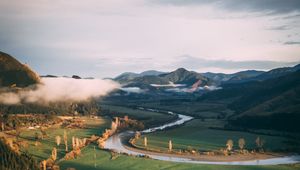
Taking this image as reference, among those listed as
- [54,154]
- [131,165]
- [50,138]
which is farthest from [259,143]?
[50,138]

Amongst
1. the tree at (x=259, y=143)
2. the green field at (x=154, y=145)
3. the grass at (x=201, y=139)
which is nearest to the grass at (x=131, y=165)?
the green field at (x=154, y=145)

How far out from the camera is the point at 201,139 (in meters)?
158

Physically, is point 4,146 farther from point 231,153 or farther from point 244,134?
point 244,134

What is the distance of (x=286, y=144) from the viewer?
5625 inches

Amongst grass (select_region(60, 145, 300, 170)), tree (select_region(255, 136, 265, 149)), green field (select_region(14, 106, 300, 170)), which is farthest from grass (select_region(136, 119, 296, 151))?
grass (select_region(60, 145, 300, 170))

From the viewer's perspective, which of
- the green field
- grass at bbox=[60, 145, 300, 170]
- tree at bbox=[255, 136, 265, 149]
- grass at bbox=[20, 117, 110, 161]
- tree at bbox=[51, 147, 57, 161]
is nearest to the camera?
grass at bbox=[60, 145, 300, 170]

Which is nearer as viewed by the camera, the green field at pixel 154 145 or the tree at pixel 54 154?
the green field at pixel 154 145

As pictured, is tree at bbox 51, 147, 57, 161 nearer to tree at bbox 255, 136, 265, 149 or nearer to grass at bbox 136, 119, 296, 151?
grass at bbox 136, 119, 296, 151

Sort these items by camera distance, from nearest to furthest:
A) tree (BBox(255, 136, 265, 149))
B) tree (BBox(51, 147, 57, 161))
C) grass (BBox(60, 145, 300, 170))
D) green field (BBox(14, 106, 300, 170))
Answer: grass (BBox(60, 145, 300, 170))
green field (BBox(14, 106, 300, 170))
tree (BBox(51, 147, 57, 161))
tree (BBox(255, 136, 265, 149))

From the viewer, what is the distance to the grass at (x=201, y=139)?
5605 inches

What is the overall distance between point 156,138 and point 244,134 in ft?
123

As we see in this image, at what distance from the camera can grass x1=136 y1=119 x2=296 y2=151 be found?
142375 millimetres

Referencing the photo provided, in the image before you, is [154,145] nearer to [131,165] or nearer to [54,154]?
[131,165]

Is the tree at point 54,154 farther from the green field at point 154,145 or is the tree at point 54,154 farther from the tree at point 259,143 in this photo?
the tree at point 259,143
